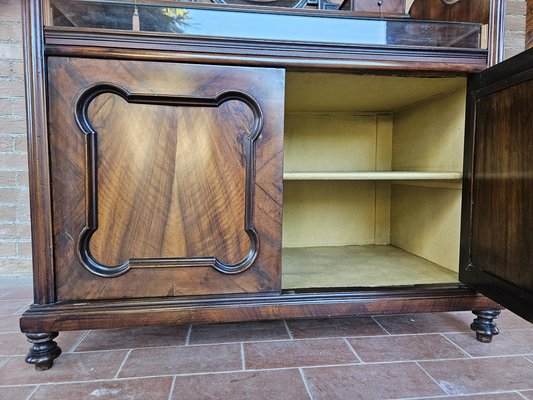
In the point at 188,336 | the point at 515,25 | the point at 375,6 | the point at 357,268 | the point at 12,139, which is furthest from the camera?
the point at 515,25

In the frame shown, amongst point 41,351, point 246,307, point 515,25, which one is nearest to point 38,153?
point 41,351

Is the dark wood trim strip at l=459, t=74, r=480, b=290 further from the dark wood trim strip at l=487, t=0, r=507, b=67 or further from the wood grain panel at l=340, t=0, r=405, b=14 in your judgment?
the wood grain panel at l=340, t=0, r=405, b=14

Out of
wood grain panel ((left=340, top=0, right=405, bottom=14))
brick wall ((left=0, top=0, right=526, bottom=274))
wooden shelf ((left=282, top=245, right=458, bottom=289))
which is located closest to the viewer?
wooden shelf ((left=282, top=245, right=458, bottom=289))

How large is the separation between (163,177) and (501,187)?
2.40 ft

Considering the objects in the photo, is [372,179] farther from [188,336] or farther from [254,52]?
[188,336]

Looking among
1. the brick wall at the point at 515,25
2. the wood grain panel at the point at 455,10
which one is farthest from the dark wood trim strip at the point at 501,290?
the brick wall at the point at 515,25

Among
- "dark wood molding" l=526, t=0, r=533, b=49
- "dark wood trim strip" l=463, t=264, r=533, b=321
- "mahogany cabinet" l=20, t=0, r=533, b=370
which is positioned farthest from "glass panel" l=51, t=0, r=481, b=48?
"dark wood trim strip" l=463, t=264, r=533, b=321

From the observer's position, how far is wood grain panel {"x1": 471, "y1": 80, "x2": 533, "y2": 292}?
0.64 meters

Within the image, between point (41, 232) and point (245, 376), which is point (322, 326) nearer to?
point (245, 376)

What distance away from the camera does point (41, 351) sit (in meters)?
0.72

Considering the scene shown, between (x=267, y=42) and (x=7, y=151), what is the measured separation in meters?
1.22

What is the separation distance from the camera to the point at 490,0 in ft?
2.55

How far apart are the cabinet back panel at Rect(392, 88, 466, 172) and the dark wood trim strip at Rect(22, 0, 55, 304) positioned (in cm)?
101

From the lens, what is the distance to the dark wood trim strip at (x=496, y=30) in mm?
778
